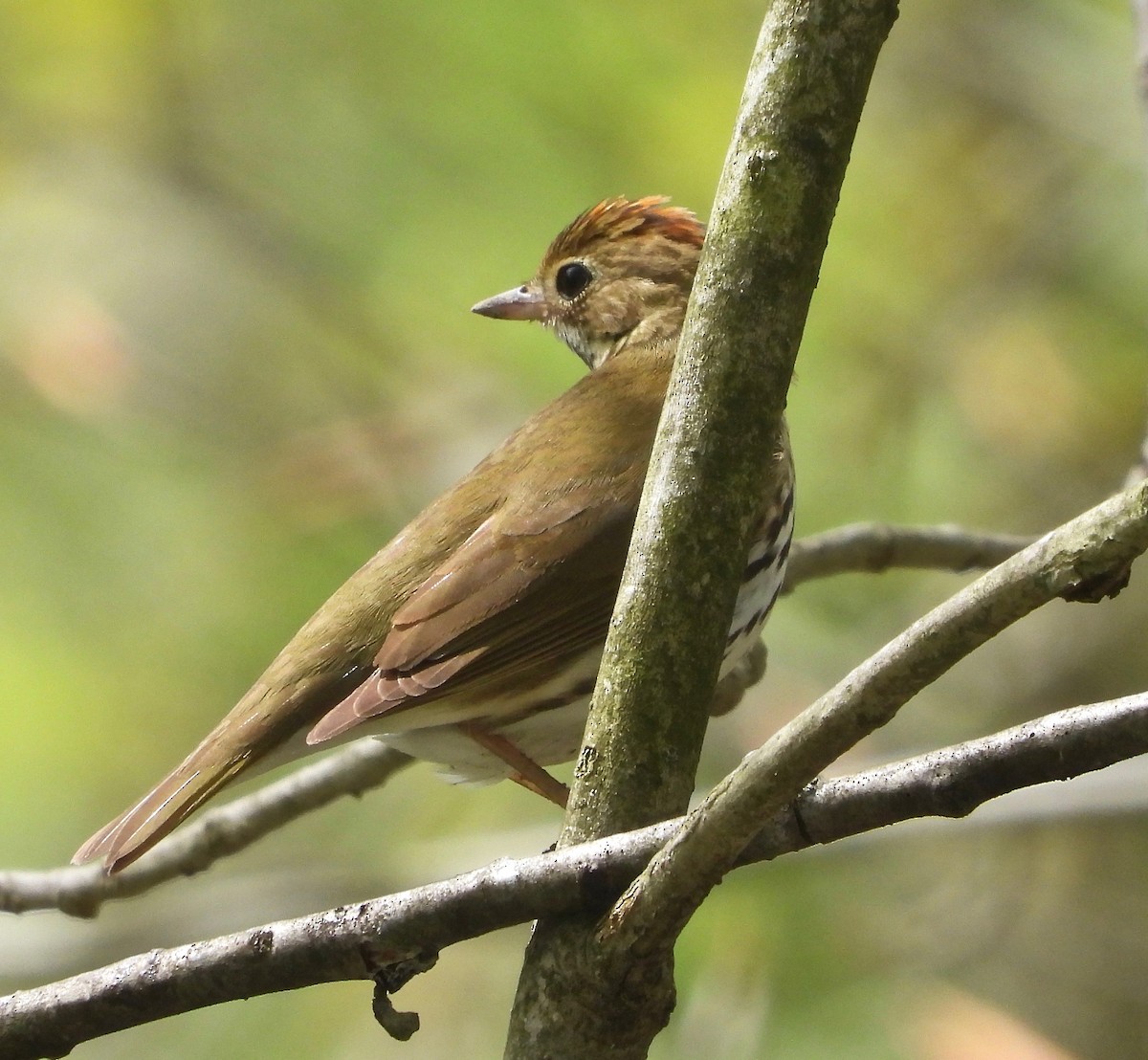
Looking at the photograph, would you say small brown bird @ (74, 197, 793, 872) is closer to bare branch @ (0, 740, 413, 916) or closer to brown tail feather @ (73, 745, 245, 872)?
brown tail feather @ (73, 745, 245, 872)

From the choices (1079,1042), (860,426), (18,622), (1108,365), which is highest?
(1108,365)

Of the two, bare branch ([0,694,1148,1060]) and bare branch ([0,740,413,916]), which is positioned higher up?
bare branch ([0,740,413,916])

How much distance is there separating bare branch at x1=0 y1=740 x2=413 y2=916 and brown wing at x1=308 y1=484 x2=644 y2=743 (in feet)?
1.60

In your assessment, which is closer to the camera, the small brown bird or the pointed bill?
the small brown bird

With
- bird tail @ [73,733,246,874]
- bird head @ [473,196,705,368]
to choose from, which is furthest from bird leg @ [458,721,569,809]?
bird head @ [473,196,705,368]

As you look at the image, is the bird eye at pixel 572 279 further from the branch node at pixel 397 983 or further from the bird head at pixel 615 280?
the branch node at pixel 397 983

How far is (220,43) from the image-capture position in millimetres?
6758

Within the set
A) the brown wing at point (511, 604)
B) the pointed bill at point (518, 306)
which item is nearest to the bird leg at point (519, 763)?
the brown wing at point (511, 604)

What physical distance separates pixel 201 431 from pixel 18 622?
1.12m

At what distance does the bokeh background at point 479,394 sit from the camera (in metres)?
5.54

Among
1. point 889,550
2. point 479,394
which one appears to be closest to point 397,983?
point 889,550

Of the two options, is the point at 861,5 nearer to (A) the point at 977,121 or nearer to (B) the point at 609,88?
(B) the point at 609,88

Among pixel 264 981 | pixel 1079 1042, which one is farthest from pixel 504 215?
pixel 264 981

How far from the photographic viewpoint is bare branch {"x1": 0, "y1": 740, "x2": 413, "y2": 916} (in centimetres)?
351
